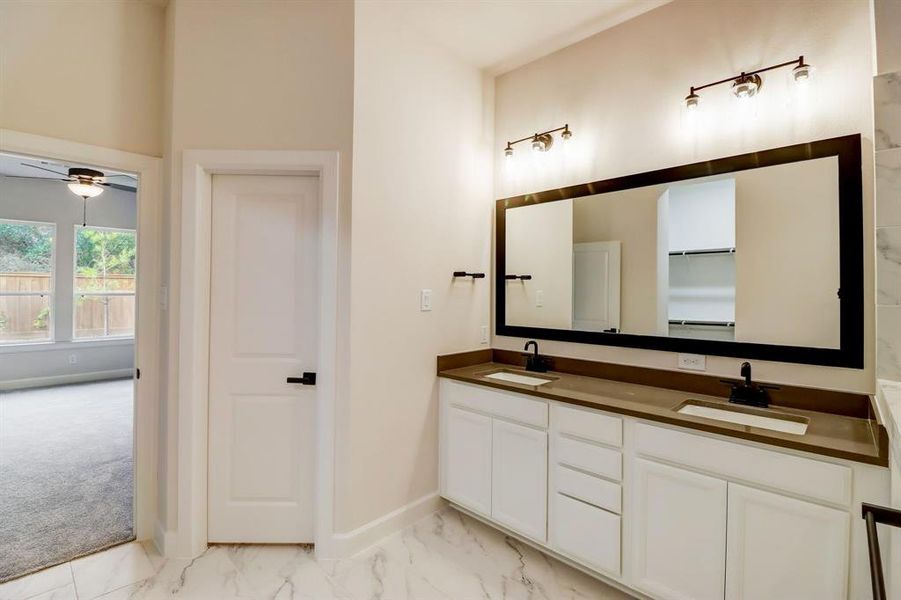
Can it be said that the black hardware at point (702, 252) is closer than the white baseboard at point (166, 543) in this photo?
Yes

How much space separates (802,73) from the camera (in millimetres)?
1819

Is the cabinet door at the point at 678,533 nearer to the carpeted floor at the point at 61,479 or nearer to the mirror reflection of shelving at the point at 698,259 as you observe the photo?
the mirror reflection of shelving at the point at 698,259

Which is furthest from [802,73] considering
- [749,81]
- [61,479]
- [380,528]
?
[61,479]

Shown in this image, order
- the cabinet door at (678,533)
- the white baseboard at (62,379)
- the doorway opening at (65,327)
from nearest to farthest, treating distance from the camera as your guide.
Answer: the cabinet door at (678,533), the doorway opening at (65,327), the white baseboard at (62,379)

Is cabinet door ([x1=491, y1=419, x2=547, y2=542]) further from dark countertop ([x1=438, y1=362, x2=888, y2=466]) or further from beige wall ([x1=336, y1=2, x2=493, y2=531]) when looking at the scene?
beige wall ([x1=336, y1=2, x2=493, y2=531])

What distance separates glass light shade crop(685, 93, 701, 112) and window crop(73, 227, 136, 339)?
6.93 meters

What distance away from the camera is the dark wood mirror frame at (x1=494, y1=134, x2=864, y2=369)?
1.74m

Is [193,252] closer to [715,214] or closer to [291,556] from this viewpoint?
[291,556]

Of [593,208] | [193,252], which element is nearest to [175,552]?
[193,252]

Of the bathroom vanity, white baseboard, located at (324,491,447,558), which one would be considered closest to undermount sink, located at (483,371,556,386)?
the bathroom vanity

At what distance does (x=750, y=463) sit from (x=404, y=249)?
189 cm

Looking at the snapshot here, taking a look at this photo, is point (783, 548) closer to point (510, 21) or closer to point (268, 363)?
point (268, 363)

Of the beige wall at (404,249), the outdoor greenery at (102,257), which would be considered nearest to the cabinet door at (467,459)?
the beige wall at (404,249)

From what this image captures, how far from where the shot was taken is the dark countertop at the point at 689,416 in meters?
1.42
